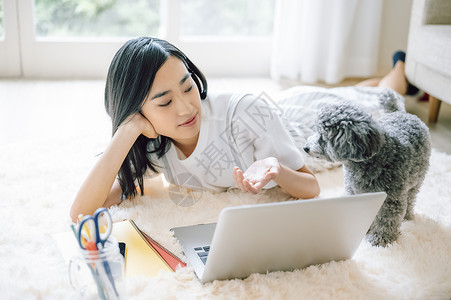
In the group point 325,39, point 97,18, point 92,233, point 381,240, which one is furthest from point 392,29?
point 92,233

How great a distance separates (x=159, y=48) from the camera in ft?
4.53

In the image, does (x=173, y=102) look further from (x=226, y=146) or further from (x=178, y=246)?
(x=178, y=246)

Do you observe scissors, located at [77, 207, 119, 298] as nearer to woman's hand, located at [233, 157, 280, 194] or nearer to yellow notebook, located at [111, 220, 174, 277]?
yellow notebook, located at [111, 220, 174, 277]

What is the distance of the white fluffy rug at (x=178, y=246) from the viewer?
1.13 meters

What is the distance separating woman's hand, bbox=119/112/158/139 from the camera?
1403 mm

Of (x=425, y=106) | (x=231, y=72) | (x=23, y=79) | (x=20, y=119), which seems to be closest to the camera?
(x=20, y=119)

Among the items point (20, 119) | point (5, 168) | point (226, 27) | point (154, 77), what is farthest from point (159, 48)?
point (226, 27)

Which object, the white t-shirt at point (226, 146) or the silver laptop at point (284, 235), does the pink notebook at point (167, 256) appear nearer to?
the silver laptop at point (284, 235)

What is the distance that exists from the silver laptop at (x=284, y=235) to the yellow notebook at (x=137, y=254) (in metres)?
0.08

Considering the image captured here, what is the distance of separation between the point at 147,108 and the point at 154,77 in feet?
0.28

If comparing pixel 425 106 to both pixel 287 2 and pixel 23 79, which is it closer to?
pixel 287 2

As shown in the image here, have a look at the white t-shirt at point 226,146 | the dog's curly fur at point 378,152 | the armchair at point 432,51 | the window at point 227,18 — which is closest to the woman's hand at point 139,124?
the white t-shirt at point 226,146

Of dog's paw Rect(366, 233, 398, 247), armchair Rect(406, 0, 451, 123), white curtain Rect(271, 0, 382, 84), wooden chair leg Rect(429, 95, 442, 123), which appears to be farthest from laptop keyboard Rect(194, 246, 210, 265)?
white curtain Rect(271, 0, 382, 84)

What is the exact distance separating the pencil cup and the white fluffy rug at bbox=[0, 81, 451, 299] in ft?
0.20
